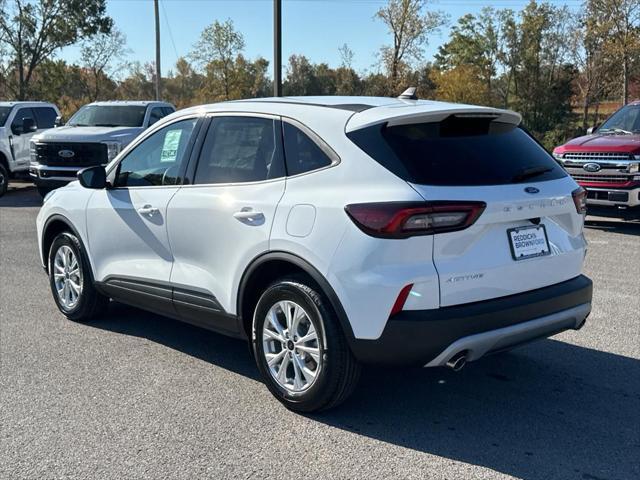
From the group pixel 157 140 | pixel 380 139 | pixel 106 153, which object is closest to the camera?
pixel 380 139

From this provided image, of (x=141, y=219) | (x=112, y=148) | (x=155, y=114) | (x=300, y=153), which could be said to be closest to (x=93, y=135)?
(x=112, y=148)

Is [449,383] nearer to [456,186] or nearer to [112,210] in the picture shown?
[456,186]

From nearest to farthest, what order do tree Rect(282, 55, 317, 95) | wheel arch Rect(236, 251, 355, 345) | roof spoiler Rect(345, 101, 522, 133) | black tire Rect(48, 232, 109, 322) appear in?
1. wheel arch Rect(236, 251, 355, 345)
2. roof spoiler Rect(345, 101, 522, 133)
3. black tire Rect(48, 232, 109, 322)
4. tree Rect(282, 55, 317, 95)

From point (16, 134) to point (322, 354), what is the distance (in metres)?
14.6

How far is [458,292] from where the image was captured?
3.48 metres

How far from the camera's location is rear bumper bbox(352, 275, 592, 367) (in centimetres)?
342

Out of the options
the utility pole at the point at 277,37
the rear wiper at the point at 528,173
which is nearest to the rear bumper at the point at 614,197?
the rear wiper at the point at 528,173

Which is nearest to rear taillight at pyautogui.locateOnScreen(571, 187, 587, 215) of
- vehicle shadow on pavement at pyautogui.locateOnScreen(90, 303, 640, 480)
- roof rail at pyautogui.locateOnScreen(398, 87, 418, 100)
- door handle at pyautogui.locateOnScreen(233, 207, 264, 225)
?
vehicle shadow on pavement at pyautogui.locateOnScreen(90, 303, 640, 480)

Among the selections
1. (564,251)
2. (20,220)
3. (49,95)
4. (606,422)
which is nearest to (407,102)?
(564,251)

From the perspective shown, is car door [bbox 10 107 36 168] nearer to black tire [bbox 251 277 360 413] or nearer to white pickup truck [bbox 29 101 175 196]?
white pickup truck [bbox 29 101 175 196]

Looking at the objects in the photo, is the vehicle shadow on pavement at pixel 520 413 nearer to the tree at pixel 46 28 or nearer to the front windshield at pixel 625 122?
the front windshield at pixel 625 122

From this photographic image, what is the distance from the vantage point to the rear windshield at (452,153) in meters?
3.57

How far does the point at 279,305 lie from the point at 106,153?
1043cm

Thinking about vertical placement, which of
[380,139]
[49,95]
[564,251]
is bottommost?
[564,251]
